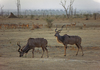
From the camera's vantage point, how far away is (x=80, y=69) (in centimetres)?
873

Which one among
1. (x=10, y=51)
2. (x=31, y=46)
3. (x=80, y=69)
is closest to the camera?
(x=80, y=69)

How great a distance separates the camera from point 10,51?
15633 millimetres

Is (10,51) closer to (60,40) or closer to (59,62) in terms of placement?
(60,40)

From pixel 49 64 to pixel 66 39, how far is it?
5.47m

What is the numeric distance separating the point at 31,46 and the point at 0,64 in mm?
4429

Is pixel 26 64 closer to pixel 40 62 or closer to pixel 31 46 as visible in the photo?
pixel 40 62

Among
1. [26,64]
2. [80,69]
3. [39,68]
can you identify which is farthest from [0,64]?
[80,69]

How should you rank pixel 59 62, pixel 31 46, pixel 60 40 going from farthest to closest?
pixel 60 40 < pixel 31 46 < pixel 59 62

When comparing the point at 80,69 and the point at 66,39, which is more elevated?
the point at 66,39

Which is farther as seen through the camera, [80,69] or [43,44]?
[43,44]

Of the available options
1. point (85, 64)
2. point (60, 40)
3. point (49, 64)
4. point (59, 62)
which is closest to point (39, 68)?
point (49, 64)

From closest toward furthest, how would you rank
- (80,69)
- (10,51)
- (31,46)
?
(80,69), (31,46), (10,51)

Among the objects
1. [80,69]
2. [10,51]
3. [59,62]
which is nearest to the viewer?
[80,69]

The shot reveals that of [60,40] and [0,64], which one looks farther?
[60,40]
